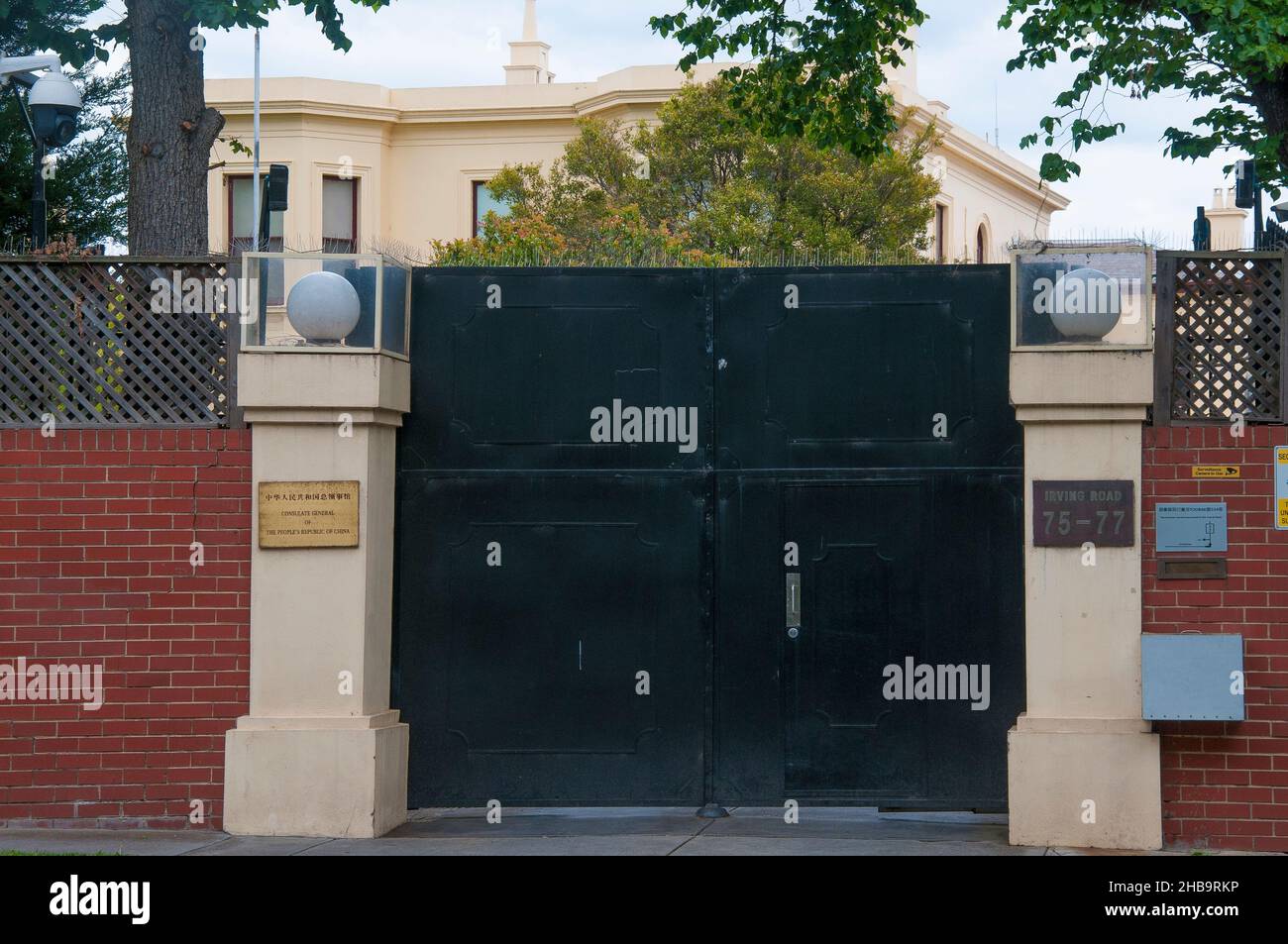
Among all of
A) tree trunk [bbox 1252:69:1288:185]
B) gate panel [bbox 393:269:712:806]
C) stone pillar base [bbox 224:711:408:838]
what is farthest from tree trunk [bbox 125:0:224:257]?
tree trunk [bbox 1252:69:1288:185]

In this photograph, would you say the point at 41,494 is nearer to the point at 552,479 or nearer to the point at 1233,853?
the point at 552,479

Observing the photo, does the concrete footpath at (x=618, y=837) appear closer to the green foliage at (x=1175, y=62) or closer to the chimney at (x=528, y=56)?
the green foliage at (x=1175, y=62)

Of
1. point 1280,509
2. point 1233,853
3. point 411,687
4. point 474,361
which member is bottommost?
point 1233,853

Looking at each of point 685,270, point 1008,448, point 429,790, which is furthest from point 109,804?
point 1008,448

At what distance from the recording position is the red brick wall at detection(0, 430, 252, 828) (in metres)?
9.13

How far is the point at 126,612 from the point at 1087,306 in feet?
18.6

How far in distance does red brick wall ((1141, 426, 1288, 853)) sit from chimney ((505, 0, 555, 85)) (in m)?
38.8

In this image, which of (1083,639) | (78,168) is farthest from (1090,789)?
(78,168)

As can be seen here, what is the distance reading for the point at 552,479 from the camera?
376 inches

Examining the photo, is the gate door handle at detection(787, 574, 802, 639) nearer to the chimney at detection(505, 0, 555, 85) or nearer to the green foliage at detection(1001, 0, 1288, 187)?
the green foliage at detection(1001, 0, 1288, 187)

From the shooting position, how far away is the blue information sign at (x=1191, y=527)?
29.0 ft

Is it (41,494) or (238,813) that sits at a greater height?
(41,494)

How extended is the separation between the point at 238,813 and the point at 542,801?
1.72m

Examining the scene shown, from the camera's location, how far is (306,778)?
8945 millimetres
